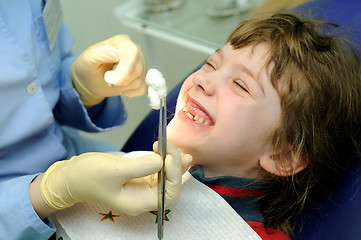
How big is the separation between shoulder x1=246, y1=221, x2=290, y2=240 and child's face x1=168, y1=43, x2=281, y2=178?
15cm

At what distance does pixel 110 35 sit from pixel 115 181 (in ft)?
5.04

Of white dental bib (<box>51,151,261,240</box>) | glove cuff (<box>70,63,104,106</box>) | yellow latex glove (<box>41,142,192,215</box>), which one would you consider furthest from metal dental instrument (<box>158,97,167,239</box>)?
glove cuff (<box>70,63,104,106</box>)

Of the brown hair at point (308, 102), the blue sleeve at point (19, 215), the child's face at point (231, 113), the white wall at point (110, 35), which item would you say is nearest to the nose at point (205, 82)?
the child's face at point (231, 113)

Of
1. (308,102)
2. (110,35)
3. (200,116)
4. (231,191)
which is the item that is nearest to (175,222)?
(231,191)

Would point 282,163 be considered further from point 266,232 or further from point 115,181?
point 115,181

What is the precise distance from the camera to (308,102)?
972mm

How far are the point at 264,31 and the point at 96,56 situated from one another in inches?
17.0

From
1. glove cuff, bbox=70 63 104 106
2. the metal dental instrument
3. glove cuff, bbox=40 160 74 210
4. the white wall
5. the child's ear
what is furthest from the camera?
the white wall

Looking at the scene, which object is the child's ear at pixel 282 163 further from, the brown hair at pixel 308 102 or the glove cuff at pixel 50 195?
the glove cuff at pixel 50 195

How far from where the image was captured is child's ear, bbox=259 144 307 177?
3.34 ft

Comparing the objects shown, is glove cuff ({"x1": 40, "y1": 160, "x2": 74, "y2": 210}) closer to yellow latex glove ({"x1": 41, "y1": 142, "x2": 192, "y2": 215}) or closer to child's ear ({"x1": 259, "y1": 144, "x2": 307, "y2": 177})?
yellow latex glove ({"x1": 41, "y1": 142, "x2": 192, "y2": 215})

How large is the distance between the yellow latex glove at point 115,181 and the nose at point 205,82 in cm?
17

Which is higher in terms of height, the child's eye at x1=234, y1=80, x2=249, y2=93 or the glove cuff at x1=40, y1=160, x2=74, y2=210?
the child's eye at x1=234, y1=80, x2=249, y2=93

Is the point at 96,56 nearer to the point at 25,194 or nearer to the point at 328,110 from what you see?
the point at 25,194
